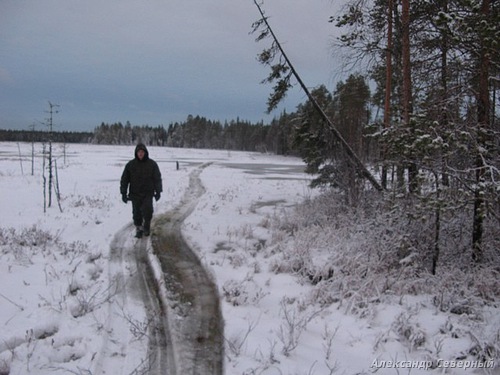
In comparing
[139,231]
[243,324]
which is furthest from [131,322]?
[139,231]

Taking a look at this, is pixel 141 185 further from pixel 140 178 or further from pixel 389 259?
pixel 389 259

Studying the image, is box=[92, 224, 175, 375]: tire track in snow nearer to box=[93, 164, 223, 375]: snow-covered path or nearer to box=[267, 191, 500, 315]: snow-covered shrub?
box=[93, 164, 223, 375]: snow-covered path

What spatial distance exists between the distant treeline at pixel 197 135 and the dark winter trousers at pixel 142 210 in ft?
251

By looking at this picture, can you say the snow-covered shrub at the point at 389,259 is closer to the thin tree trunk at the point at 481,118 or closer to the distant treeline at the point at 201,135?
the thin tree trunk at the point at 481,118

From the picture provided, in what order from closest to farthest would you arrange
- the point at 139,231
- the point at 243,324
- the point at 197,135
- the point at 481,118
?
the point at 243,324
the point at 481,118
the point at 139,231
the point at 197,135

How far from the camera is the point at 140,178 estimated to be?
27.5 ft

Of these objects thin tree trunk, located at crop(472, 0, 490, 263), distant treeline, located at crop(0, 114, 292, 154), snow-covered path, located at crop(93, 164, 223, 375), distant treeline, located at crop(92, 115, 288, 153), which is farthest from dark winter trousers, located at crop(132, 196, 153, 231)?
distant treeline, located at crop(92, 115, 288, 153)

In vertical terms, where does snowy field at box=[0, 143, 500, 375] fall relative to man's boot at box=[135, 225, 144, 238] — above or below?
below

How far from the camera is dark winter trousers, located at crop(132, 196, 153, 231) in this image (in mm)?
8352

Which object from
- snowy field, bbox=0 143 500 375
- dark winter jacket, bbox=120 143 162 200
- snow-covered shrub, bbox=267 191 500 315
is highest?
dark winter jacket, bbox=120 143 162 200

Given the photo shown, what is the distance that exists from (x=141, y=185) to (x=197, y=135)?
119499mm

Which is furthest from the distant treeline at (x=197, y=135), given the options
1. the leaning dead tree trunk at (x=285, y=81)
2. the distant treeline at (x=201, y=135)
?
the leaning dead tree trunk at (x=285, y=81)

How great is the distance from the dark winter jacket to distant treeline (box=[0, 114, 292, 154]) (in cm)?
7629

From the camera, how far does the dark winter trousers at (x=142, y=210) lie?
8352mm
